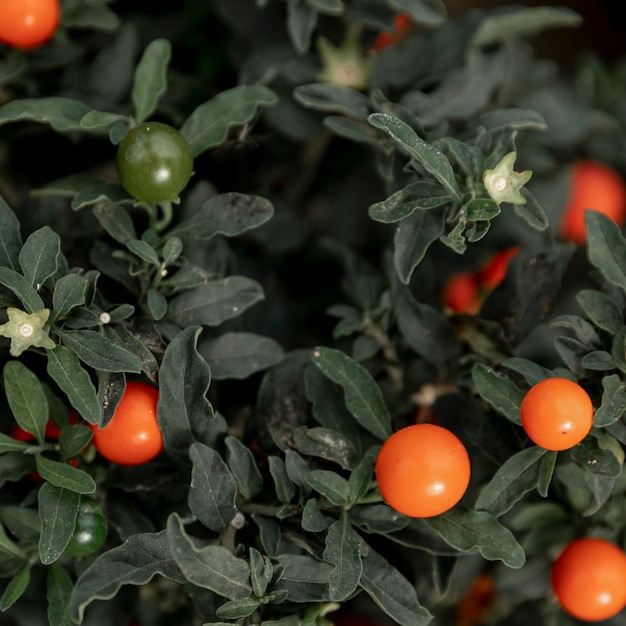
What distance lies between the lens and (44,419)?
2.54 ft

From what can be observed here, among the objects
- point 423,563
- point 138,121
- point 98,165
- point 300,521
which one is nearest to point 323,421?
point 300,521

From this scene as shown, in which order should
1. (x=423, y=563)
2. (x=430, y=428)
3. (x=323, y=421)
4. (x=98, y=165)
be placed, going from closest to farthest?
→ (x=430, y=428) < (x=323, y=421) < (x=423, y=563) < (x=98, y=165)

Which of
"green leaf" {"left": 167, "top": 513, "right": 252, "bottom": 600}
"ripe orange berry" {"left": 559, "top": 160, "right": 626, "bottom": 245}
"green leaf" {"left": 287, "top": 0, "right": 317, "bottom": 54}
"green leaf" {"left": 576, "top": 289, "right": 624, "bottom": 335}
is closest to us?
"green leaf" {"left": 167, "top": 513, "right": 252, "bottom": 600}

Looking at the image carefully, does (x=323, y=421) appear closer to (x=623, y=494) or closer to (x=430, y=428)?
(x=430, y=428)

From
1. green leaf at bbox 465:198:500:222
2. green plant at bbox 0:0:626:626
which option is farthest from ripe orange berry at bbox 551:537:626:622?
green leaf at bbox 465:198:500:222

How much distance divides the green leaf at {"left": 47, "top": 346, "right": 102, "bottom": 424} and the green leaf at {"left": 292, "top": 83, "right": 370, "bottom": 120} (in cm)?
40

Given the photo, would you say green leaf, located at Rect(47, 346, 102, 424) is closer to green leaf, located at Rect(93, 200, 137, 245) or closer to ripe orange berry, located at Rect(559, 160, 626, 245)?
green leaf, located at Rect(93, 200, 137, 245)

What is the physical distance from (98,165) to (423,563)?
701mm

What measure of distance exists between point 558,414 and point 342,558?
0.77ft

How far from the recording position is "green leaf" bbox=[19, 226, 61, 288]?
0.73 metres

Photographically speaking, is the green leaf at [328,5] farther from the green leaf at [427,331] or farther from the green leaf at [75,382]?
the green leaf at [75,382]

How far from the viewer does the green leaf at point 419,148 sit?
714 mm

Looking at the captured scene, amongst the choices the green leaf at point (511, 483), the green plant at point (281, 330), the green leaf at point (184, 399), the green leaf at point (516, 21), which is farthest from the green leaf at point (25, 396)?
the green leaf at point (516, 21)

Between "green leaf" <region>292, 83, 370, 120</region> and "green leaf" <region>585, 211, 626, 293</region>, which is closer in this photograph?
"green leaf" <region>585, 211, 626, 293</region>
